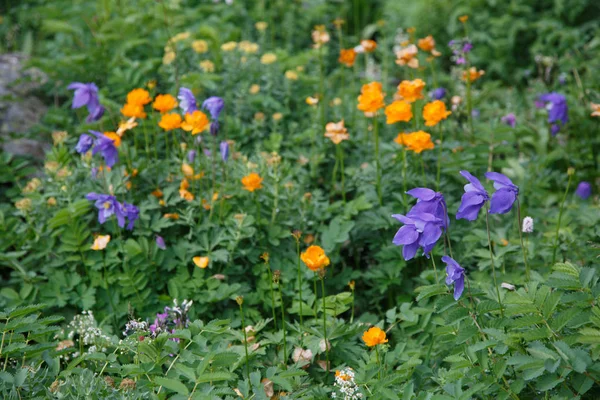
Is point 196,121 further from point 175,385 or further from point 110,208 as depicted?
point 175,385

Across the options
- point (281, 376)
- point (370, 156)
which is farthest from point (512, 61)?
point (281, 376)

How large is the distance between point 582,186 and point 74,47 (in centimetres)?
333

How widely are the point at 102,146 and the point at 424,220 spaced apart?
1.37 meters

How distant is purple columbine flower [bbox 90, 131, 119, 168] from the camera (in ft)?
8.25

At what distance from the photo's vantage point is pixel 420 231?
5.76 feet

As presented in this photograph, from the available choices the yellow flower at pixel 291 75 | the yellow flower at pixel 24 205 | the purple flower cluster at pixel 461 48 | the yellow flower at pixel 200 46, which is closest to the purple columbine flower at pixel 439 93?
the purple flower cluster at pixel 461 48

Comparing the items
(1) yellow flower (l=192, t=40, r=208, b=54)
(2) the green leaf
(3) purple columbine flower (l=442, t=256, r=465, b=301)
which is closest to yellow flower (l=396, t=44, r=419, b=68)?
(1) yellow flower (l=192, t=40, r=208, b=54)

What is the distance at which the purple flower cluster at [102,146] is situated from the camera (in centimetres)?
252

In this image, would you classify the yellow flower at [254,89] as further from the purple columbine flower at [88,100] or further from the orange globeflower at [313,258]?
the orange globeflower at [313,258]

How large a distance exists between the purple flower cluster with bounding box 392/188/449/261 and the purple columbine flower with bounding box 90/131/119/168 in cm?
128

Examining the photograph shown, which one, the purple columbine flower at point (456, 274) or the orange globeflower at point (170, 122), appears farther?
the orange globeflower at point (170, 122)

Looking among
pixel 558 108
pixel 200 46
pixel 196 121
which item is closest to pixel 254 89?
pixel 200 46

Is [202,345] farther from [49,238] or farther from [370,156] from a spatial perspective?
[370,156]

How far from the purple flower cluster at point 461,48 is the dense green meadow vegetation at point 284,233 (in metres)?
0.02
